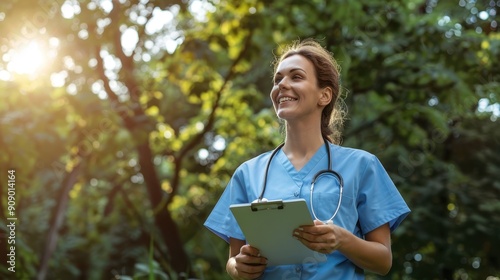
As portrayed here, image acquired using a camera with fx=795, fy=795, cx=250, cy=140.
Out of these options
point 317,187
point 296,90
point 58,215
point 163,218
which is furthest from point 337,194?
point 58,215

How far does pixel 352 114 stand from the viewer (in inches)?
365

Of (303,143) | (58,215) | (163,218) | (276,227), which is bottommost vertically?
(163,218)

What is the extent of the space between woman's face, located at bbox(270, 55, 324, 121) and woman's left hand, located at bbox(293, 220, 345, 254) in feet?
1.44

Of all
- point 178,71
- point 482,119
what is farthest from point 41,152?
point 482,119

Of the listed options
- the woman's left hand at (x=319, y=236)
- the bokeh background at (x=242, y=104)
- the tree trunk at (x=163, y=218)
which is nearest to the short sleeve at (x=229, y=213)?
the woman's left hand at (x=319, y=236)

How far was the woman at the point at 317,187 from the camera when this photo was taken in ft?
7.72

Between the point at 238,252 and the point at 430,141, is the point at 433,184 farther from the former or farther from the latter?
the point at 238,252

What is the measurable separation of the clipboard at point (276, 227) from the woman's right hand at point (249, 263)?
2 cm

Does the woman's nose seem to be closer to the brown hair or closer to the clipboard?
the brown hair

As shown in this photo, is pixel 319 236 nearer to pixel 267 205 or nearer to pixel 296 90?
pixel 267 205

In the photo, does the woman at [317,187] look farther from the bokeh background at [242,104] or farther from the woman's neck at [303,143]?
the bokeh background at [242,104]

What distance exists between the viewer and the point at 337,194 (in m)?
2.38

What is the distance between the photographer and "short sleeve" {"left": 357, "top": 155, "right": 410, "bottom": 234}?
2424 millimetres

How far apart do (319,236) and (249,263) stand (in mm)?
279
